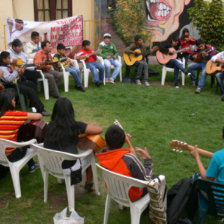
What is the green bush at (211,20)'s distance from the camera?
945 centimetres

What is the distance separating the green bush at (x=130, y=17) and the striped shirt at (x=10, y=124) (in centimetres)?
736

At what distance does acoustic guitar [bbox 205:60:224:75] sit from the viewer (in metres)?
7.57

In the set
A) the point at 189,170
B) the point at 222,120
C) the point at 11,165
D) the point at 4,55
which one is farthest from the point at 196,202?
the point at 4,55

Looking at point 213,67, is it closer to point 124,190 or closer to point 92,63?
point 92,63

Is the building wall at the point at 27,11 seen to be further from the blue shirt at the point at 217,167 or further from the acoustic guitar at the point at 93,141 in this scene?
the blue shirt at the point at 217,167

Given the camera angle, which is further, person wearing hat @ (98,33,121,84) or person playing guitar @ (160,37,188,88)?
person wearing hat @ (98,33,121,84)

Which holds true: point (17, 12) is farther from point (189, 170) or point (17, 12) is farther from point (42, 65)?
point (189, 170)

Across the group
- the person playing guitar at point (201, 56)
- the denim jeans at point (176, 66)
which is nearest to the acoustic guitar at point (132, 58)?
the denim jeans at point (176, 66)

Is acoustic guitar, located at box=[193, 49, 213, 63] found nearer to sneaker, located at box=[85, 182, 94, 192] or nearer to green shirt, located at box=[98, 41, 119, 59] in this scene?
green shirt, located at box=[98, 41, 119, 59]

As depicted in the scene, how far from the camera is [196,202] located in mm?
2988

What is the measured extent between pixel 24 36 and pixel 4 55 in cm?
303

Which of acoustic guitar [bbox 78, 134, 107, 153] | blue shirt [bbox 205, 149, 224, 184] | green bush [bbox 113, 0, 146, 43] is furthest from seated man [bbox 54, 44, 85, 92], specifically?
blue shirt [bbox 205, 149, 224, 184]

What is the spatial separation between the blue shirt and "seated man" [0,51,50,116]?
4.00 m

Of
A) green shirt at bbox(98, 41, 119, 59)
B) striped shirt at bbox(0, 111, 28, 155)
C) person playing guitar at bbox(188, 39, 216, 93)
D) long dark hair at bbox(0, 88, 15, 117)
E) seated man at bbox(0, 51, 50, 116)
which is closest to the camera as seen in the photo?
striped shirt at bbox(0, 111, 28, 155)
